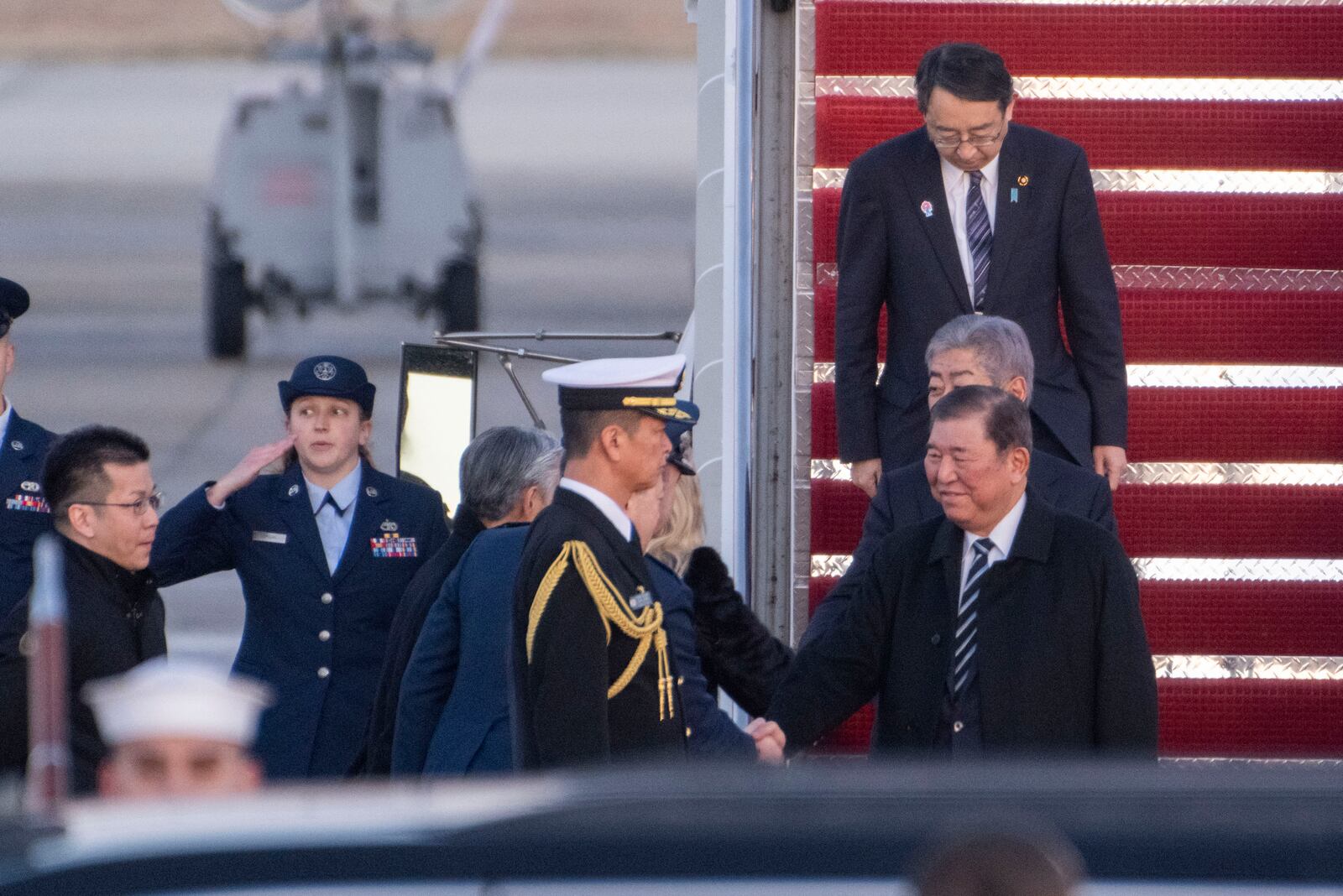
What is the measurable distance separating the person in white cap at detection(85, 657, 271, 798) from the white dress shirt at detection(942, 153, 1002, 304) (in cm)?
350

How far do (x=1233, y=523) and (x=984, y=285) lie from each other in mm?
974

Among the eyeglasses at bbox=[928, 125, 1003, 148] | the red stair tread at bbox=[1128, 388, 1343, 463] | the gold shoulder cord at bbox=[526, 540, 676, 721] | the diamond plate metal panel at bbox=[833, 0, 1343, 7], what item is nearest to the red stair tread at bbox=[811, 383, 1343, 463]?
the red stair tread at bbox=[1128, 388, 1343, 463]

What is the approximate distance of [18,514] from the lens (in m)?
5.44

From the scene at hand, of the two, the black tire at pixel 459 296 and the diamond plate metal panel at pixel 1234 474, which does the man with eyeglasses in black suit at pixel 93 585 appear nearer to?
the diamond plate metal panel at pixel 1234 474

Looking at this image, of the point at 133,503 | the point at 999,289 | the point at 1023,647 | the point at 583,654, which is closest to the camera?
the point at 583,654

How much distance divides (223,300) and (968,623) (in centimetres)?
1472

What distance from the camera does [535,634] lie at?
11.5 ft

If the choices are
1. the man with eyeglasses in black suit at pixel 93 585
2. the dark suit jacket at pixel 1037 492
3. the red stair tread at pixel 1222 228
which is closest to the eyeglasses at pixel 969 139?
the dark suit jacket at pixel 1037 492

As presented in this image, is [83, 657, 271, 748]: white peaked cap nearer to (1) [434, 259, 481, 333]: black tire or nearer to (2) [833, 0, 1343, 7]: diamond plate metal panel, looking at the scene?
(2) [833, 0, 1343, 7]: diamond plate metal panel

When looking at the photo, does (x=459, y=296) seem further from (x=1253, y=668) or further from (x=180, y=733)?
(x=180, y=733)

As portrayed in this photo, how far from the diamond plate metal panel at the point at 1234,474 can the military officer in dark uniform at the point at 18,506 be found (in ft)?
8.80

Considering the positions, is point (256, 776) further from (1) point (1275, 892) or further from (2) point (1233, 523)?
(2) point (1233, 523)

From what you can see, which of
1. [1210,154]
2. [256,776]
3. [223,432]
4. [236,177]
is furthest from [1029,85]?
[223,432]

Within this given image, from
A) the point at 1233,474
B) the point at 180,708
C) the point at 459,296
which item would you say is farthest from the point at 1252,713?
the point at 459,296
